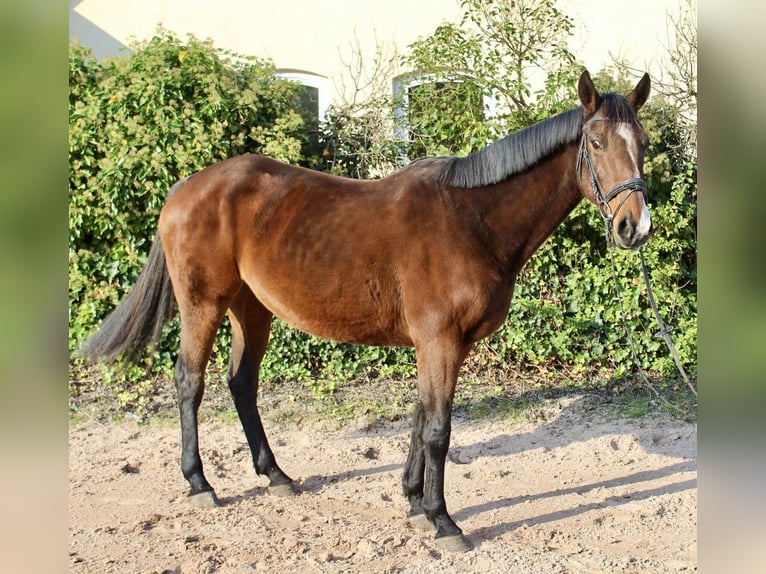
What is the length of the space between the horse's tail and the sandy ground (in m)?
0.82

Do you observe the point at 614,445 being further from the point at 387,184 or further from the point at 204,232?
the point at 204,232

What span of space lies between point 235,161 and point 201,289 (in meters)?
A: 0.80

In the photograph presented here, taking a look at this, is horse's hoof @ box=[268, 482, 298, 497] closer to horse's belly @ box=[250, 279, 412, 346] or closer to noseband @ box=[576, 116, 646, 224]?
horse's belly @ box=[250, 279, 412, 346]

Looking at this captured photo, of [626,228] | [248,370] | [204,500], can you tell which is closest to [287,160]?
[248,370]

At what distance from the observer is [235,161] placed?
13.3ft

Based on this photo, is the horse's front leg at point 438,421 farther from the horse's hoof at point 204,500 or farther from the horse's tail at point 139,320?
the horse's tail at point 139,320

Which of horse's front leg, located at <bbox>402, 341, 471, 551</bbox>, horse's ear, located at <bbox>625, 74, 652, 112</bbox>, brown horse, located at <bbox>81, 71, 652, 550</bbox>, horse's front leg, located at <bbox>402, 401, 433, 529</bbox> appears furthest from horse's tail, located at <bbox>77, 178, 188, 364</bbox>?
horse's ear, located at <bbox>625, 74, 652, 112</bbox>

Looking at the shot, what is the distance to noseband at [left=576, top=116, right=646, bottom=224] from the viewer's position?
Answer: 2.95 m

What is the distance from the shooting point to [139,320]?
433 centimetres

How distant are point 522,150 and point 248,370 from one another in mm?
2176

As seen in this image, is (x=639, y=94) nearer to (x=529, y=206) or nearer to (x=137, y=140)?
(x=529, y=206)

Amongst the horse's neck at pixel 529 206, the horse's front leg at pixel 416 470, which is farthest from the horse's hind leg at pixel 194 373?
the horse's neck at pixel 529 206

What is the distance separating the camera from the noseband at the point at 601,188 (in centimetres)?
295
